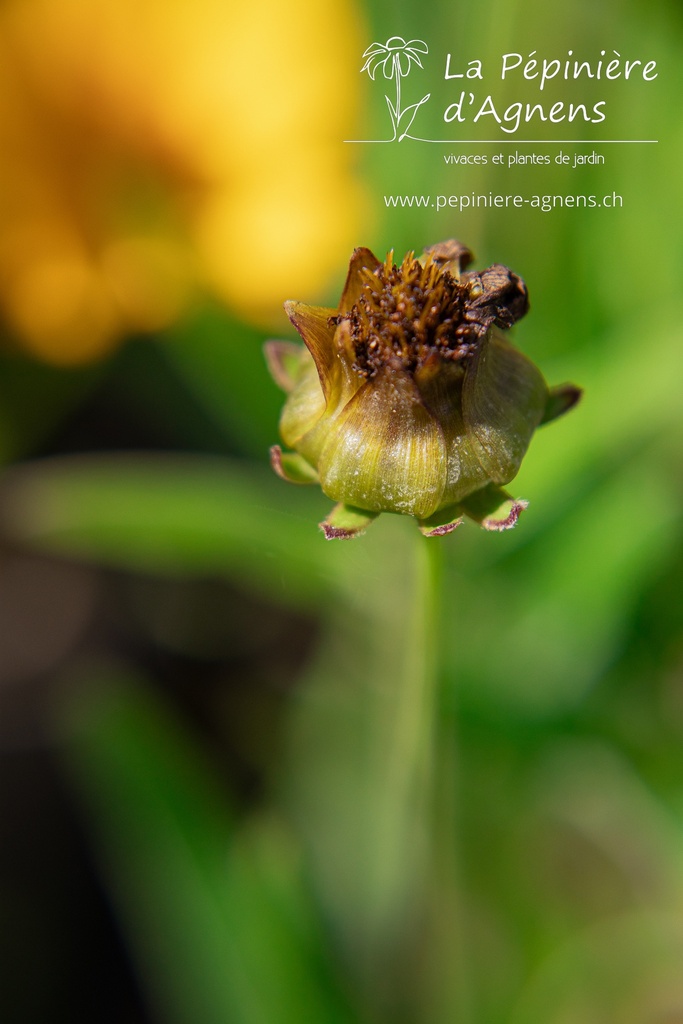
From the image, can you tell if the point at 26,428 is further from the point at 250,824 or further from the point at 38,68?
the point at 250,824

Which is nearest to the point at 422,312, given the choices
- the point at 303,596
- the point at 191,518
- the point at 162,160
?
the point at 191,518

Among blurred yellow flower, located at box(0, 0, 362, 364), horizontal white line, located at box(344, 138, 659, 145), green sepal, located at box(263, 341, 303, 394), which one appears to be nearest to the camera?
green sepal, located at box(263, 341, 303, 394)

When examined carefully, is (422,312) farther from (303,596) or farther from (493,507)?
(303,596)

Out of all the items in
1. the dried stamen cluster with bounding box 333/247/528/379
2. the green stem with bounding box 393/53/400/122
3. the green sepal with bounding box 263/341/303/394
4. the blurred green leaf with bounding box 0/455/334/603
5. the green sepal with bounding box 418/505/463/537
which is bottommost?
the blurred green leaf with bounding box 0/455/334/603

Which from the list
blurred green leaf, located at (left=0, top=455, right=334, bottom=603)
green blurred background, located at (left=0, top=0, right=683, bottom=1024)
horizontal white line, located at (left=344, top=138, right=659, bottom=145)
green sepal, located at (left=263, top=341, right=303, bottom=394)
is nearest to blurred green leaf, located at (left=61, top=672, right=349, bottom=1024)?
green blurred background, located at (left=0, top=0, right=683, bottom=1024)

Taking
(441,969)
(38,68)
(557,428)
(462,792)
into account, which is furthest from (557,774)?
(38,68)

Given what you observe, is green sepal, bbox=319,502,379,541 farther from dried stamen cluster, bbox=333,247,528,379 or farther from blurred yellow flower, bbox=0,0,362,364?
blurred yellow flower, bbox=0,0,362,364
